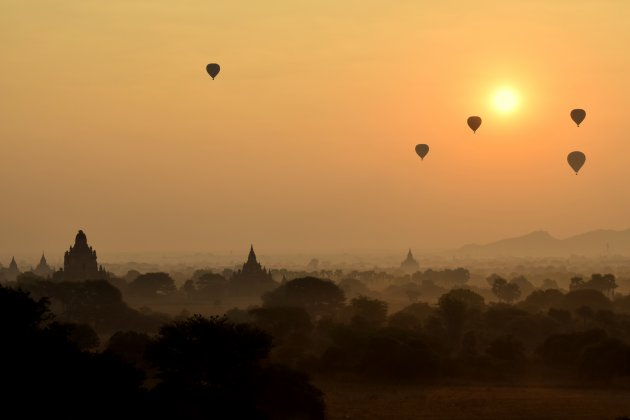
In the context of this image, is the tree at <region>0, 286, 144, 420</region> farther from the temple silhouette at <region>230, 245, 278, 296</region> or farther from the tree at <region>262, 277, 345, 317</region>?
the temple silhouette at <region>230, 245, 278, 296</region>

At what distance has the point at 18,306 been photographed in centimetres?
3778

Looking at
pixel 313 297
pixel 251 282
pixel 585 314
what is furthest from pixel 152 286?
pixel 585 314

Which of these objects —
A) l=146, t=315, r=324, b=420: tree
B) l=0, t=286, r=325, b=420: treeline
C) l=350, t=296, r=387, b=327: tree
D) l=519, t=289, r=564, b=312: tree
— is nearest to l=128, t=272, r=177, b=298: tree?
l=519, t=289, r=564, b=312: tree

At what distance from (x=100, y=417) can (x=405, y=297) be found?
135992 millimetres

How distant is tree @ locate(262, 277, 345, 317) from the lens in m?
114

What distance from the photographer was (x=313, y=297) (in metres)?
116

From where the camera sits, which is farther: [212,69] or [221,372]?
[212,69]

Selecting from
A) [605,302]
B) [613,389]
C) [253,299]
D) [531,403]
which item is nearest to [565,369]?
[613,389]

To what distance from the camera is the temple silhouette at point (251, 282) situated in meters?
164

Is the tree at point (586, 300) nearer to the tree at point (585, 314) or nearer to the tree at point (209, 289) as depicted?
the tree at point (585, 314)

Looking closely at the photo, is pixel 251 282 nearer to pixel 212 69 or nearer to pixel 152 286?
pixel 152 286

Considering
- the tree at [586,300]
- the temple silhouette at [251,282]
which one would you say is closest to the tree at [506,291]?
the tree at [586,300]

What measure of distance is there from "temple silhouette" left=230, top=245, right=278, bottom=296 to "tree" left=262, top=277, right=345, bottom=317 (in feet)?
149

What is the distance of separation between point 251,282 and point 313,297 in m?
50.9
